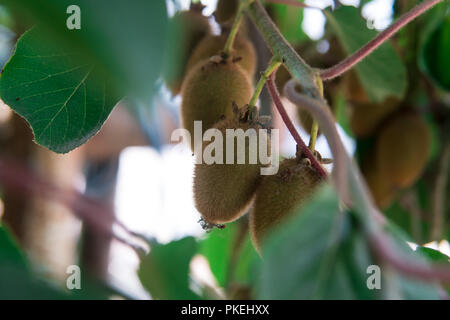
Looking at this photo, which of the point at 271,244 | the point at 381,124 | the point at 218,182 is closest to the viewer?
the point at 271,244

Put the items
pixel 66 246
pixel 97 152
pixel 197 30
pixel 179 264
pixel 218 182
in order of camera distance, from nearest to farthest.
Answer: pixel 179 264 → pixel 218 182 → pixel 197 30 → pixel 66 246 → pixel 97 152

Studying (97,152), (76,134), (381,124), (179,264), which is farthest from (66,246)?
(179,264)

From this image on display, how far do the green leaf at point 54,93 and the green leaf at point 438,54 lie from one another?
25.9 inches

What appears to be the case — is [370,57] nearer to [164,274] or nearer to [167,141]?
[167,141]

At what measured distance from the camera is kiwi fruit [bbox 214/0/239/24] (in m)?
0.80

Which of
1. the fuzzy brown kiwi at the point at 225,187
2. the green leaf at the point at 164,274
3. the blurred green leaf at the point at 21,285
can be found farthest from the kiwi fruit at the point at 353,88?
the blurred green leaf at the point at 21,285

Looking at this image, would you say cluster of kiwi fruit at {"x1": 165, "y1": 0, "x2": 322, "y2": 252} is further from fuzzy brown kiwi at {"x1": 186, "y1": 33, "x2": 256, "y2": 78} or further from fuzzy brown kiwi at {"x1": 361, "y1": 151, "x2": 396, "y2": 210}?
fuzzy brown kiwi at {"x1": 361, "y1": 151, "x2": 396, "y2": 210}

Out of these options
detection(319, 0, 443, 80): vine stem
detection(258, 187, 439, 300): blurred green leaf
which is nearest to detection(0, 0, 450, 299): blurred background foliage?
detection(258, 187, 439, 300): blurred green leaf

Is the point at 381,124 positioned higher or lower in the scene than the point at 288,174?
higher

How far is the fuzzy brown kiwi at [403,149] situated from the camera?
44.3 inches

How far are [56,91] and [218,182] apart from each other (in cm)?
17

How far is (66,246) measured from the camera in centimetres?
143
